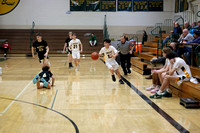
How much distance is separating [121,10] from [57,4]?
594 cm

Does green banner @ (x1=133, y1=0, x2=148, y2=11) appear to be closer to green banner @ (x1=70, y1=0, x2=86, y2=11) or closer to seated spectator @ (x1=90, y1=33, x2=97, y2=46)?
green banner @ (x1=70, y1=0, x2=86, y2=11)

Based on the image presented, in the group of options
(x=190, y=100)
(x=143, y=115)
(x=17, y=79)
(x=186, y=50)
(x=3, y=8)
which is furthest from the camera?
(x=3, y=8)

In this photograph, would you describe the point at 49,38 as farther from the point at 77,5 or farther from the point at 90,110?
the point at 90,110

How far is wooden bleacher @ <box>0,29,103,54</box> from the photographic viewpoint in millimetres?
22547

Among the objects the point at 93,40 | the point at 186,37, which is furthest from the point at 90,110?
the point at 93,40

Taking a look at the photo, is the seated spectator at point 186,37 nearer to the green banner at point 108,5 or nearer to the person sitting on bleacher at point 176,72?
the person sitting on bleacher at point 176,72

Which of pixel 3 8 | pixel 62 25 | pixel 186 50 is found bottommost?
pixel 186 50

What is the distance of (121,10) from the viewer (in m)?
24.9

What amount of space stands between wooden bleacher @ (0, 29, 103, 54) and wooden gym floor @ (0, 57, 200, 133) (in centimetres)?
1389

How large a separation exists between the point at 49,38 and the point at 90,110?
1868 cm

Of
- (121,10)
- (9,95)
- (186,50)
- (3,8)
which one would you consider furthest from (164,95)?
(3,8)

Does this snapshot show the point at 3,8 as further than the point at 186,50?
Yes

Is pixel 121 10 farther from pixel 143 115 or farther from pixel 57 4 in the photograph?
pixel 143 115

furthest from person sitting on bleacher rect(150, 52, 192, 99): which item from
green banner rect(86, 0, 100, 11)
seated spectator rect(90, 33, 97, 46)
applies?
green banner rect(86, 0, 100, 11)
